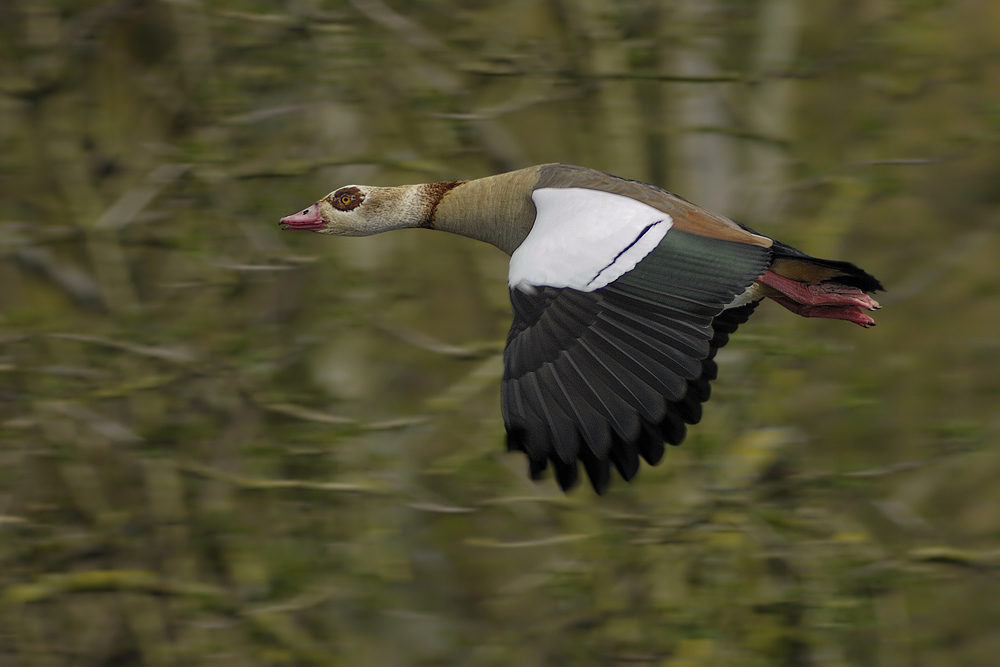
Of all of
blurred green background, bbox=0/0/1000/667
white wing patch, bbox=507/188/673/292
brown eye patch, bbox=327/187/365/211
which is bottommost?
blurred green background, bbox=0/0/1000/667

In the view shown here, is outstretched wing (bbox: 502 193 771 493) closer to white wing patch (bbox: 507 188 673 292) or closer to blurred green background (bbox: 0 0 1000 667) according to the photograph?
white wing patch (bbox: 507 188 673 292)

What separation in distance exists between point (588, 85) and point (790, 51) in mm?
1577

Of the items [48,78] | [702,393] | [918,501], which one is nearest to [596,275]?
[702,393]

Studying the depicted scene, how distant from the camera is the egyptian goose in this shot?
3021mm

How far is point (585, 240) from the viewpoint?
335 cm

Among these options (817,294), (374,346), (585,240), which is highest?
(585,240)

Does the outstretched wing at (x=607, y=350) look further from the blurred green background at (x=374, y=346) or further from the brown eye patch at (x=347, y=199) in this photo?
the blurred green background at (x=374, y=346)

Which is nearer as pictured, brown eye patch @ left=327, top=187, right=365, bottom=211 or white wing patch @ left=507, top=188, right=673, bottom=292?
white wing patch @ left=507, top=188, right=673, bottom=292

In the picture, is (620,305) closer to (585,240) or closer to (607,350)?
(607,350)

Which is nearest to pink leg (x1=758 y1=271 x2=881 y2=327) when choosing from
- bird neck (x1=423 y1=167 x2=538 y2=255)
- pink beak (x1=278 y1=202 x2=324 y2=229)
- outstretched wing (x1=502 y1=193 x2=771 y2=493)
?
outstretched wing (x1=502 y1=193 x2=771 y2=493)

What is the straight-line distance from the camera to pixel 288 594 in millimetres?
6117

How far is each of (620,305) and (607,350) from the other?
0.56 ft

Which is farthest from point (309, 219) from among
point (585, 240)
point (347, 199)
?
point (585, 240)

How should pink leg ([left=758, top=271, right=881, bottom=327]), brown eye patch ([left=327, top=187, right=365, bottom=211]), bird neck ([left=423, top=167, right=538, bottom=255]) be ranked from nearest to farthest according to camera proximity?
pink leg ([left=758, top=271, right=881, bottom=327])
bird neck ([left=423, top=167, right=538, bottom=255])
brown eye patch ([left=327, top=187, right=365, bottom=211])
